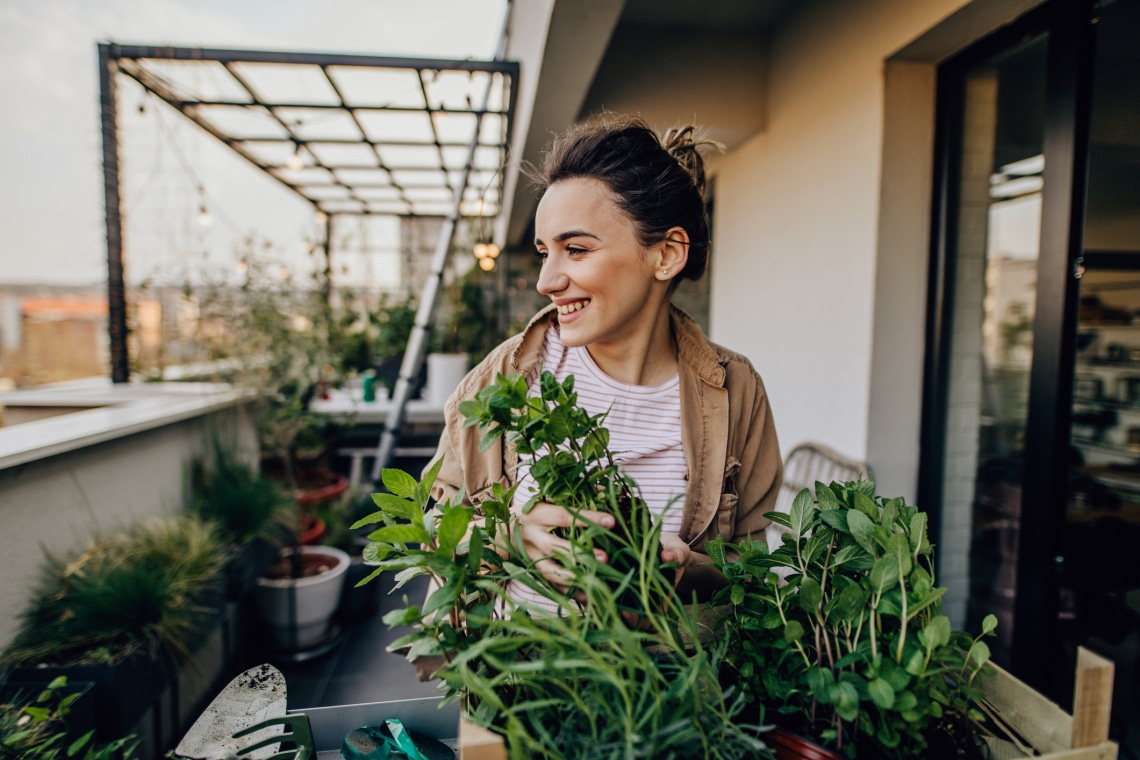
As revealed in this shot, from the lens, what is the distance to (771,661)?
566 millimetres

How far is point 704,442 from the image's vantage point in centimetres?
101

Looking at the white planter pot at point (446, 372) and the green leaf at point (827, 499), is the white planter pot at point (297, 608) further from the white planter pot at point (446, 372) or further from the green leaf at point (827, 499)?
the green leaf at point (827, 499)

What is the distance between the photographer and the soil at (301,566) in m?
2.68

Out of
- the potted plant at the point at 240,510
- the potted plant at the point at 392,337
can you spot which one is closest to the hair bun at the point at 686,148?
the potted plant at the point at 240,510

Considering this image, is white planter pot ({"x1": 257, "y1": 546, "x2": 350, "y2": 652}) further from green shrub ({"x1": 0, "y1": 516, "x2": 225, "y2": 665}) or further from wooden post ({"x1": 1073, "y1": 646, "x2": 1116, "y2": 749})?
wooden post ({"x1": 1073, "y1": 646, "x2": 1116, "y2": 749})

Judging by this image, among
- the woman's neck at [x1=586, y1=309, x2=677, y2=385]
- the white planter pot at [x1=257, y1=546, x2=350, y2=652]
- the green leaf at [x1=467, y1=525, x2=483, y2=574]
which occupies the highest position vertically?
the woman's neck at [x1=586, y1=309, x2=677, y2=385]

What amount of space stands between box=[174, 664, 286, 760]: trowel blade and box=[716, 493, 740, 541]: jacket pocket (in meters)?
0.70

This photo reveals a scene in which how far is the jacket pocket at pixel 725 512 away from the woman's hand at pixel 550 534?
0.47m

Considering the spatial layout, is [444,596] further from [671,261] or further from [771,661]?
[671,261]

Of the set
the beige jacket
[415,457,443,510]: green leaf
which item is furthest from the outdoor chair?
[415,457,443,510]: green leaf

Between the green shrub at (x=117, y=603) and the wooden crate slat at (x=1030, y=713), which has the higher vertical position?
the wooden crate slat at (x=1030, y=713)

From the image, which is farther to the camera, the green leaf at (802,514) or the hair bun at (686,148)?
the hair bun at (686,148)

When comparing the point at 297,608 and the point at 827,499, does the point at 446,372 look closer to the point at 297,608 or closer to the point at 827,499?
the point at 297,608

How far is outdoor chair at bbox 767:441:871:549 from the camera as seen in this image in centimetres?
215
